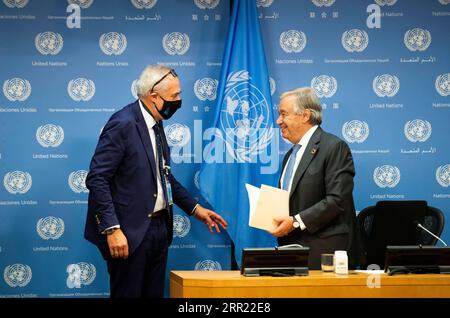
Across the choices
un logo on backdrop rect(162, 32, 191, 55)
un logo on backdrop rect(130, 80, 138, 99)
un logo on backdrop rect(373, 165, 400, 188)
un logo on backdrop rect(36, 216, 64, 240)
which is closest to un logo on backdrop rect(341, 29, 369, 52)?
un logo on backdrop rect(373, 165, 400, 188)

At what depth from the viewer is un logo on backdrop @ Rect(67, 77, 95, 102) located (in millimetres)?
5000

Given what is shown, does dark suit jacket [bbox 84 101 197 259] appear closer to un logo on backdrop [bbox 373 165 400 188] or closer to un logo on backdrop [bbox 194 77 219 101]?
un logo on backdrop [bbox 194 77 219 101]

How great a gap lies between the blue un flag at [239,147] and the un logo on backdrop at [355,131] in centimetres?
62

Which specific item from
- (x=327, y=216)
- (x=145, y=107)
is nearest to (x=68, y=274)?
(x=145, y=107)

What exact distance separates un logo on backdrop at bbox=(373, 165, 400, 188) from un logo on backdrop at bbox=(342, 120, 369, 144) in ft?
0.91

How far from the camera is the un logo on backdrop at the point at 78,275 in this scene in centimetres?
495

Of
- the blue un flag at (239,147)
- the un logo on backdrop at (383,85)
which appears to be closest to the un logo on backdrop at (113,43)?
the blue un flag at (239,147)

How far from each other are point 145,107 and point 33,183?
4.42 feet

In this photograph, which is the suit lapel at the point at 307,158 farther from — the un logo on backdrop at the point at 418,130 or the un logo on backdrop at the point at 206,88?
the un logo on backdrop at the point at 418,130

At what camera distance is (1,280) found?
4914 millimetres
